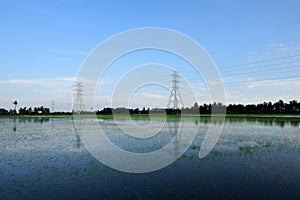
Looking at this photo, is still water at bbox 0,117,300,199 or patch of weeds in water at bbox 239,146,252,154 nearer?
still water at bbox 0,117,300,199

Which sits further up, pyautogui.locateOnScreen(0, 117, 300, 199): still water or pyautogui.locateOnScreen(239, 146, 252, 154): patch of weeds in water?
pyautogui.locateOnScreen(239, 146, 252, 154): patch of weeds in water

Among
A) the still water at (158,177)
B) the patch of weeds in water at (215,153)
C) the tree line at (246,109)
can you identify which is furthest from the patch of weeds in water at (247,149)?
the tree line at (246,109)

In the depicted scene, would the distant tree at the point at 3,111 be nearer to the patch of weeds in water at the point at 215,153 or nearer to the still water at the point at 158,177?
the still water at the point at 158,177

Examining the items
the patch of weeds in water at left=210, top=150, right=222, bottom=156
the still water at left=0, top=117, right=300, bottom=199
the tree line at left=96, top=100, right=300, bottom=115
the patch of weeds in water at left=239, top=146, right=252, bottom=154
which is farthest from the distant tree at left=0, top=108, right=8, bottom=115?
the patch of weeds in water at left=239, top=146, right=252, bottom=154

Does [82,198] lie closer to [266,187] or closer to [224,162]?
[266,187]

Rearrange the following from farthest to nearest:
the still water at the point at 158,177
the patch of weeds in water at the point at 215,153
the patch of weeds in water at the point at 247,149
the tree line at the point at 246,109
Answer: the tree line at the point at 246,109 < the patch of weeds in water at the point at 247,149 < the patch of weeds in water at the point at 215,153 < the still water at the point at 158,177

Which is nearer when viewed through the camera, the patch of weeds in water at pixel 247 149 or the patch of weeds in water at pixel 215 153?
the patch of weeds in water at pixel 215 153

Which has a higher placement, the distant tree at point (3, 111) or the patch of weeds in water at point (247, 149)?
the distant tree at point (3, 111)

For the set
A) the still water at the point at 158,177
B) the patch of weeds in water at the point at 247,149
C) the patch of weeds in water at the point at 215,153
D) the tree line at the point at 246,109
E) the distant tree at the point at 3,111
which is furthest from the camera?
the distant tree at the point at 3,111

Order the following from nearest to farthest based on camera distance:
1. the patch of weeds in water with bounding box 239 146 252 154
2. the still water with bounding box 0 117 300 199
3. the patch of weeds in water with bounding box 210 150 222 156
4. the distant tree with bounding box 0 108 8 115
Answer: the still water with bounding box 0 117 300 199
the patch of weeds in water with bounding box 210 150 222 156
the patch of weeds in water with bounding box 239 146 252 154
the distant tree with bounding box 0 108 8 115

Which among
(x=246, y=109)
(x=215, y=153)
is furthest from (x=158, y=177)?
(x=246, y=109)

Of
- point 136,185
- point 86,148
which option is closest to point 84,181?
→ point 136,185

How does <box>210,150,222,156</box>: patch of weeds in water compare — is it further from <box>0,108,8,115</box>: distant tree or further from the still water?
<box>0,108,8,115</box>: distant tree

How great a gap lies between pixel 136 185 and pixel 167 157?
5154mm
